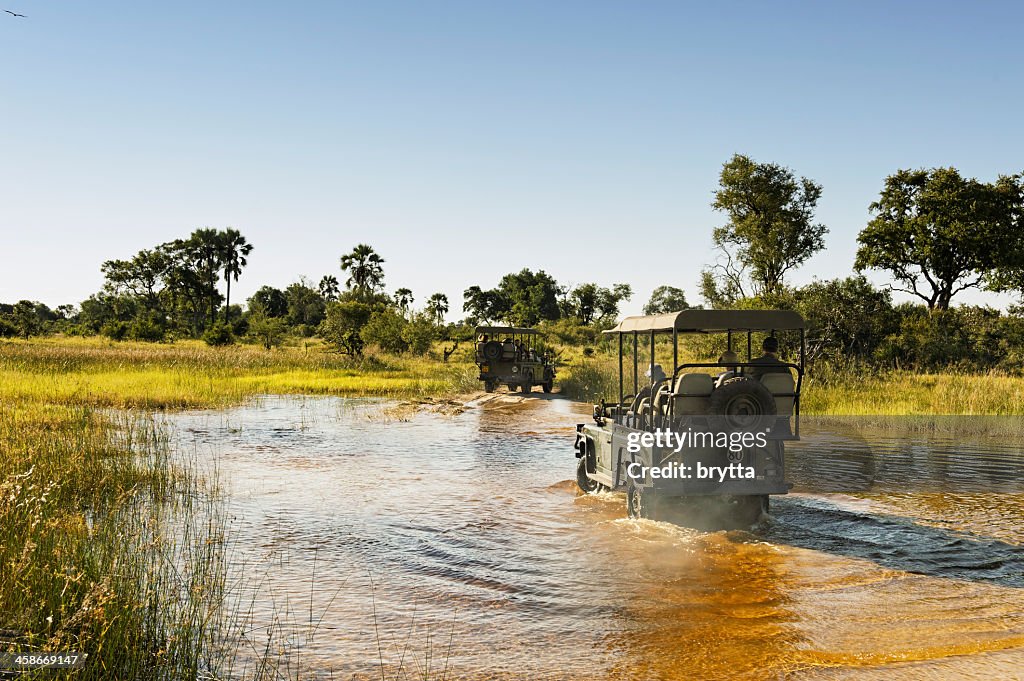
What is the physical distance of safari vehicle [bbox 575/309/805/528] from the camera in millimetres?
8039

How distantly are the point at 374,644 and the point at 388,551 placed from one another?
2.48 m

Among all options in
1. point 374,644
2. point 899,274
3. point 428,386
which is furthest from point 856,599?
point 899,274

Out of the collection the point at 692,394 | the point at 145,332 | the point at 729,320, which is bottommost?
the point at 692,394

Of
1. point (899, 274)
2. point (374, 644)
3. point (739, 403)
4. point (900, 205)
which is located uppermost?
point (900, 205)

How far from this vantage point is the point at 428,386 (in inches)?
1160

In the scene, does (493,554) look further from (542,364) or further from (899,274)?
(899,274)

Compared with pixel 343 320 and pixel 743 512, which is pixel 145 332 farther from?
pixel 743 512

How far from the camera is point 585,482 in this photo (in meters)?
10.8

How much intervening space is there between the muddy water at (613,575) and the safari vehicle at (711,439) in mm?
311

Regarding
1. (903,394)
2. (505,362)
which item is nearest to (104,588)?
(903,394)

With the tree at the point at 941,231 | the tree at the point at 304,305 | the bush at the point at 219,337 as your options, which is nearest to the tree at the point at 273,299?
the tree at the point at 304,305

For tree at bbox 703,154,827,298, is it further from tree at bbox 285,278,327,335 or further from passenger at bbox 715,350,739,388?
tree at bbox 285,278,327,335

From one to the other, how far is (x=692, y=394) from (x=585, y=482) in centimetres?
316

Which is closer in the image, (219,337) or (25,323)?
(219,337)
